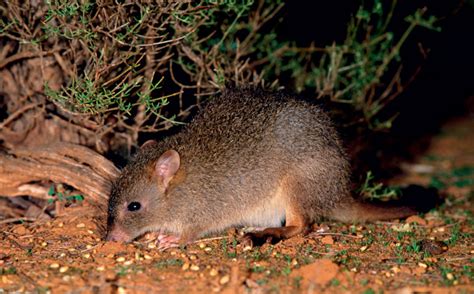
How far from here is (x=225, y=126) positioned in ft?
22.0

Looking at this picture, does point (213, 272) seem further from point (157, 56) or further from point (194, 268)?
point (157, 56)

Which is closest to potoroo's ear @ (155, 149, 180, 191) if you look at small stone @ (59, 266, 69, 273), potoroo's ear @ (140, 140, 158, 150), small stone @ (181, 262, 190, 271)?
potoroo's ear @ (140, 140, 158, 150)

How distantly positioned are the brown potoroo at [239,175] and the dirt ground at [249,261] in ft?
0.90

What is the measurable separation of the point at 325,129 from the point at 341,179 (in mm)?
567

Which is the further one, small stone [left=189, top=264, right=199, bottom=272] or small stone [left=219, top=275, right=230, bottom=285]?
small stone [left=189, top=264, right=199, bottom=272]

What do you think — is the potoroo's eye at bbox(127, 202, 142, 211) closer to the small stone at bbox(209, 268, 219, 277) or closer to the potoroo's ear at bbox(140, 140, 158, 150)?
the potoroo's ear at bbox(140, 140, 158, 150)

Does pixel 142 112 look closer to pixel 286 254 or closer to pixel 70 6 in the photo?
pixel 70 6

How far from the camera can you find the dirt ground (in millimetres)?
4965

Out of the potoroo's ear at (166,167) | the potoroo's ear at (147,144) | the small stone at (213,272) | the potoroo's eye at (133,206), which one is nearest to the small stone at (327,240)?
the small stone at (213,272)

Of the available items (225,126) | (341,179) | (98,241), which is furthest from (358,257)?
(98,241)

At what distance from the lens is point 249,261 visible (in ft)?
18.2

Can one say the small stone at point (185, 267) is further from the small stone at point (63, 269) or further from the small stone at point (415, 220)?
the small stone at point (415, 220)

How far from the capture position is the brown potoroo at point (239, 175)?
21.1 ft

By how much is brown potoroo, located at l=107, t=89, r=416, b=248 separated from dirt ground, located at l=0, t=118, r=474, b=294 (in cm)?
27
